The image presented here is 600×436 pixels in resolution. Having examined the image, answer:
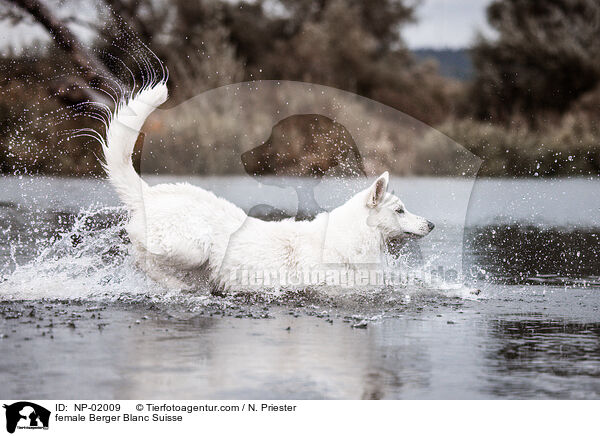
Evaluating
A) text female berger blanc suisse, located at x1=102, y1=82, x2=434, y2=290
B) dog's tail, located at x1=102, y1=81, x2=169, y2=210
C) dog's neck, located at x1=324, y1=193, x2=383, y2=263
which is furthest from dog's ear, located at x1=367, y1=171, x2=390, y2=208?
dog's tail, located at x1=102, y1=81, x2=169, y2=210

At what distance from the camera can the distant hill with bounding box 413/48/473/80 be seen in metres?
18.3

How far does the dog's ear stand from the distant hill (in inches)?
448

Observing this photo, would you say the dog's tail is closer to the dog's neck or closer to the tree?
the dog's neck

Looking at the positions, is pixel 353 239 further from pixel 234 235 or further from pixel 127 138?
pixel 127 138

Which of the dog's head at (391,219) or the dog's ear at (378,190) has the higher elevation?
the dog's ear at (378,190)

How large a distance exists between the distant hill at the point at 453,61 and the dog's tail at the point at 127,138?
1182 centimetres

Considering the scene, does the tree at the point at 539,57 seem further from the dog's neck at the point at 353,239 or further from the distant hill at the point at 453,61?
the dog's neck at the point at 353,239

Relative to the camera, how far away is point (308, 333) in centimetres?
589

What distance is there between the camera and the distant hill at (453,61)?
18266 millimetres

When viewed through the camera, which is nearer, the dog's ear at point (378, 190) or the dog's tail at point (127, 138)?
the dog's tail at point (127, 138)
